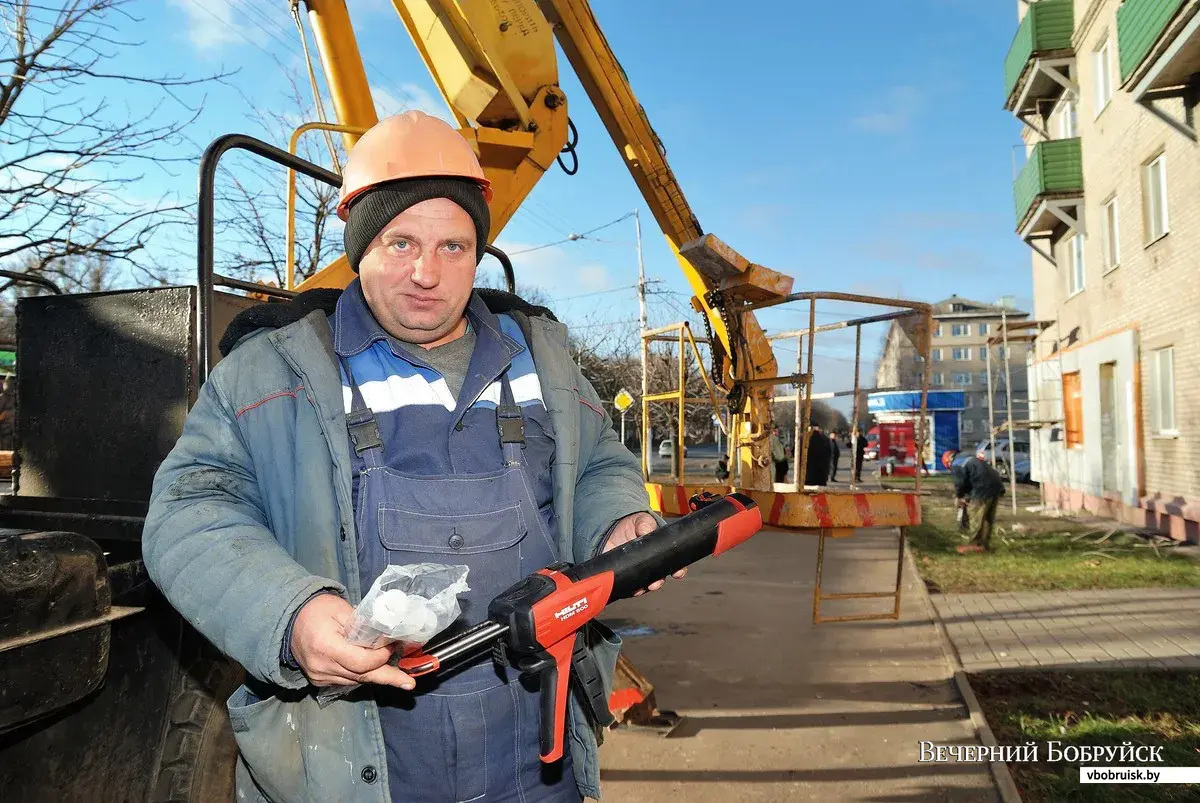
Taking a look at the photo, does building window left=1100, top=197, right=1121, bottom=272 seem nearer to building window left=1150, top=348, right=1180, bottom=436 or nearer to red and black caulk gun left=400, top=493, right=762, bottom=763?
building window left=1150, top=348, right=1180, bottom=436

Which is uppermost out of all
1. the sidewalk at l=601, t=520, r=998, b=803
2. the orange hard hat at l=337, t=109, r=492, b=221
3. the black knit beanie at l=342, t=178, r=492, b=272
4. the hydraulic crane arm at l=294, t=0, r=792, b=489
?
the hydraulic crane arm at l=294, t=0, r=792, b=489

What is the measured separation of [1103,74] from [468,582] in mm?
17541

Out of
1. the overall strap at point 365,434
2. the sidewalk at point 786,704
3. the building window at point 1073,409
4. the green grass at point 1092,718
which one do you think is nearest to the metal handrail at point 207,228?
the overall strap at point 365,434

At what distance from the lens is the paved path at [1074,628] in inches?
219

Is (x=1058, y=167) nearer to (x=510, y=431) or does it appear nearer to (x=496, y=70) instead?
(x=496, y=70)

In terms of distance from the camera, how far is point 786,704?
16.3ft

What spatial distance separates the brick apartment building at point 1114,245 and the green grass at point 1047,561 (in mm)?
1147

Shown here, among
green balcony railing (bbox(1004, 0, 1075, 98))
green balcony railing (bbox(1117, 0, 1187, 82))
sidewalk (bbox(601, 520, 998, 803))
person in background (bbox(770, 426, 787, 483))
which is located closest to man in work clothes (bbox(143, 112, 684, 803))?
sidewalk (bbox(601, 520, 998, 803))

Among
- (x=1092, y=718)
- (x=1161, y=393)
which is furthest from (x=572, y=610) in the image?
(x=1161, y=393)

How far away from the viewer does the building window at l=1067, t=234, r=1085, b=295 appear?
15672mm

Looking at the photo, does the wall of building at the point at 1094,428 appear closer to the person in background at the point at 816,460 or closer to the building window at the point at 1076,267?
the building window at the point at 1076,267

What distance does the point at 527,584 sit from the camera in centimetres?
143

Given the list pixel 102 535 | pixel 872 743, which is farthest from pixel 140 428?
pixel 872 743

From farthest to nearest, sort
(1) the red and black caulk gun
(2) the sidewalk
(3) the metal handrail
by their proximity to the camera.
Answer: (2) the sidewalk < (3) the metal handrail < (1) the red and black caulk gun
